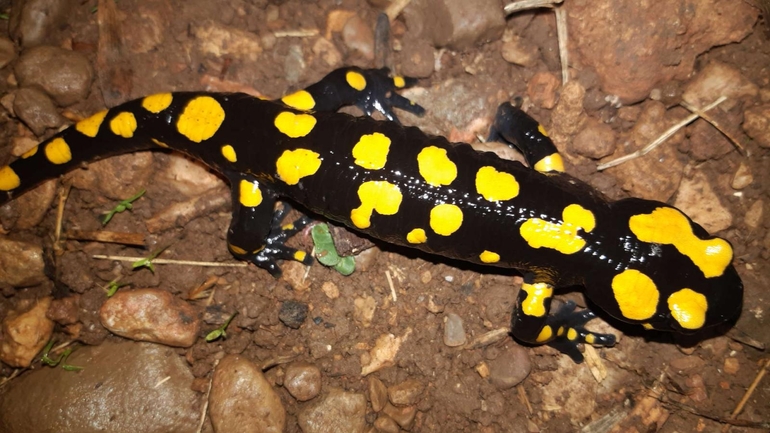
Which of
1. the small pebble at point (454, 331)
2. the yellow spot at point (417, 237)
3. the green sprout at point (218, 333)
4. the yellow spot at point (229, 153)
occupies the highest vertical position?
the yellow spot at point (229, 153)

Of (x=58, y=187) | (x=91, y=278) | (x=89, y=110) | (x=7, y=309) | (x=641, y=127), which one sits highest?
(x=641, y=127)

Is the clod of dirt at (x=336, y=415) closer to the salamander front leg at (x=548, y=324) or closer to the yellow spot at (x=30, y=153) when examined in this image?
the salamander front leg at (x=548, y=324)

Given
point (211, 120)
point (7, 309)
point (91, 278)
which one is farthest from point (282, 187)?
point (7, 309)

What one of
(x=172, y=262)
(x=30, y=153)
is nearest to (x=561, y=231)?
(x=172, y=262)

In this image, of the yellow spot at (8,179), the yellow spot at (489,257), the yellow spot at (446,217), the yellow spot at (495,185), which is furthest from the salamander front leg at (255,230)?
the yellow spot at (8,179)

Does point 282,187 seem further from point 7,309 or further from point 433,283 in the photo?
point 7,309

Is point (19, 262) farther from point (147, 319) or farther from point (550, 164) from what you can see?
point (550, 164)

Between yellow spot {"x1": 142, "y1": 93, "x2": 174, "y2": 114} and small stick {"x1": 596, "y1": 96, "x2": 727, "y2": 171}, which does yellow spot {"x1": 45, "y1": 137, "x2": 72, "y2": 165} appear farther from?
small stick {"x1": 596, "y1": 96, "x2": 727, "y2": 171}
